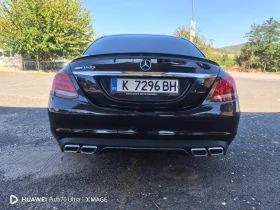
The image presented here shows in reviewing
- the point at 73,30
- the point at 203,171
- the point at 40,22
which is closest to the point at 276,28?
the point at 73,30

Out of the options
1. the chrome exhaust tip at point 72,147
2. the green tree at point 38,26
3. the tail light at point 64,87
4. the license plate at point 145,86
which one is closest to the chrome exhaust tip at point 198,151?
the license plate at point 145,86

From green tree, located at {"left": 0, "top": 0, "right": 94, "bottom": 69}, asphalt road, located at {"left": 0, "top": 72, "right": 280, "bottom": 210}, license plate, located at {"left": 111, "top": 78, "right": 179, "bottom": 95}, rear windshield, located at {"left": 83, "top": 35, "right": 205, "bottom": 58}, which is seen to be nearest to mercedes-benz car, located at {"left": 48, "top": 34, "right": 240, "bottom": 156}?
license plate, located at {"left": 111, "top": 78, "right": 179, "bottom": 95}

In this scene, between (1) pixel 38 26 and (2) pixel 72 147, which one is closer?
(2) pixel 72 147

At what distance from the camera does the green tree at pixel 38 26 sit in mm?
19359

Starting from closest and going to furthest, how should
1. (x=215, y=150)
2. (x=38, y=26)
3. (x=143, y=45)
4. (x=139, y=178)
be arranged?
(x=215, y=150)
(x=139, y=178)
(x=143, y=45)
(x=38, y=26)

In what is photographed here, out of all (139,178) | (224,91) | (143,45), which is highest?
(143,45)

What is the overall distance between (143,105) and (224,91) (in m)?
0.70

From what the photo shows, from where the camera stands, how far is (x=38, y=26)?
64.6ft

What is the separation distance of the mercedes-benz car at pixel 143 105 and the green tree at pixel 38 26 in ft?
64.1

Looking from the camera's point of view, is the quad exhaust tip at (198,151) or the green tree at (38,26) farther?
the green tree at (38,26)

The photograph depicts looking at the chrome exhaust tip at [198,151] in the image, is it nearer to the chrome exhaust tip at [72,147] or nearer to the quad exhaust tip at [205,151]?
the quad exhaust tip at [205,151]

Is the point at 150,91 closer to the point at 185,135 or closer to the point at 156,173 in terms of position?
the point at 185,135

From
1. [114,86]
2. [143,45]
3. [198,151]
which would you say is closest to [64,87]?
[114,86]

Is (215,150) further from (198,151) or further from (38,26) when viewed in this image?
(38,26)
